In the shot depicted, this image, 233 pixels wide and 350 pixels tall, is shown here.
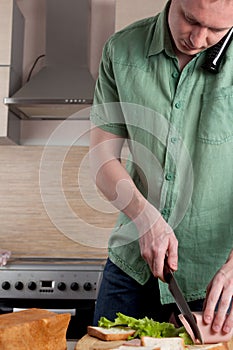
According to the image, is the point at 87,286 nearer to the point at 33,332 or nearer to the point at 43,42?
the point at 43,42

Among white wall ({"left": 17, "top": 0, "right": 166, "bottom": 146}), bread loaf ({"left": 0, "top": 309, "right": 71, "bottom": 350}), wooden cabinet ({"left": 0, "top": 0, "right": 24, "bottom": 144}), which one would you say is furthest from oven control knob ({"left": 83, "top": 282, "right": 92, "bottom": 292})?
bread loaf ({"left": 0, "top": 309, "right": 71, "bottom": 350})

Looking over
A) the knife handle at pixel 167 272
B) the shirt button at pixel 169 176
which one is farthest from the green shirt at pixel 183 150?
the knife handle at pixel 167 272

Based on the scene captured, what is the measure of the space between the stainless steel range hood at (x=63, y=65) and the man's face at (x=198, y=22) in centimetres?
175

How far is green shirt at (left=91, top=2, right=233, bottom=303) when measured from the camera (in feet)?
4.78

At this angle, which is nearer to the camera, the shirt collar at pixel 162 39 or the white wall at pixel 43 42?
the shirt collar at pixel 162 39

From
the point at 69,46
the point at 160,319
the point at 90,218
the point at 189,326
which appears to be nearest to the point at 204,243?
the point at 160,319

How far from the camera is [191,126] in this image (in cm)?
148

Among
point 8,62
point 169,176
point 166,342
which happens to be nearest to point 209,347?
point 166,342

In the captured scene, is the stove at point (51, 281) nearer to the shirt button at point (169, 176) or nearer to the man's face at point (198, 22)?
the shirt button at point (169, 176)

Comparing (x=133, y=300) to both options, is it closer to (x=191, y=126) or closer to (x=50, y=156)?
(x=191, y=126)

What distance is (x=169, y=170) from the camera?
1487mm

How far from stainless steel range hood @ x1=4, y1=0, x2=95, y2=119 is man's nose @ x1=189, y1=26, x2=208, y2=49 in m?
1.81

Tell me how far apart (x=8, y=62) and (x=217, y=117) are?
191 centimetres

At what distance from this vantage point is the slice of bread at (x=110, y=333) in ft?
3.95
